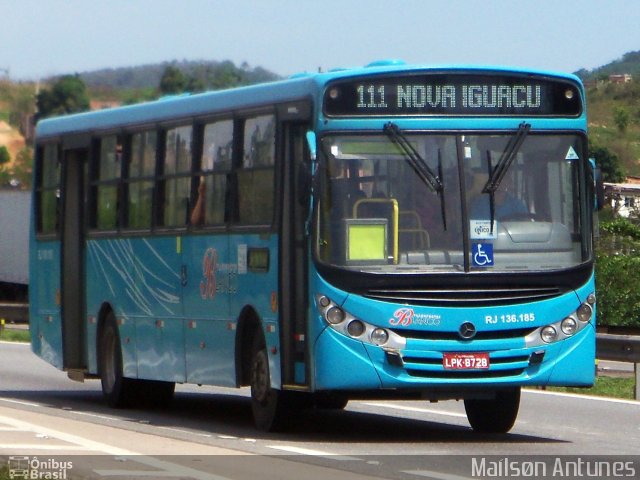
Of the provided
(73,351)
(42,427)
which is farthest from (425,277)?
(73,351)

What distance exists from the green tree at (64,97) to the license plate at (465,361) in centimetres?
3955

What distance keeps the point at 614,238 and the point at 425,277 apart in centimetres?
3046

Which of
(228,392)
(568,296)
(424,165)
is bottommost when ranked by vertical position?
(228,392)

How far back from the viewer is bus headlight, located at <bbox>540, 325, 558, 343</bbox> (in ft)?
45.3

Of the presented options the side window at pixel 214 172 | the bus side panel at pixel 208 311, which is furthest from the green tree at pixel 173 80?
the side window at pixel 214 172

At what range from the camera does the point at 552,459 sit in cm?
1279

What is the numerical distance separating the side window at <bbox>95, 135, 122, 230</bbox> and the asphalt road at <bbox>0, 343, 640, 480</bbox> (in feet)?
6.91

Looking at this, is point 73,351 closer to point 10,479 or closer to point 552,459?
point 552,459

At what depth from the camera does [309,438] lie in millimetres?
14484

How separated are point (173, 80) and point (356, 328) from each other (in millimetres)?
41359

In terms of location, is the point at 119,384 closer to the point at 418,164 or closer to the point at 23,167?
the point at 418,164

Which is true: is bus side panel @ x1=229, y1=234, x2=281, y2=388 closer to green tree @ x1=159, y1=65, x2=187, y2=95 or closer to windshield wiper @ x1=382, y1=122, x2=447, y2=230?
windshield wiper @ x1=382, y1=122, x2=447, y2=230

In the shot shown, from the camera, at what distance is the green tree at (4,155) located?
274 ft

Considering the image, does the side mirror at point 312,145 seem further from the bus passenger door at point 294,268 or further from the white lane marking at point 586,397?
the white lane marking at point 586,397
